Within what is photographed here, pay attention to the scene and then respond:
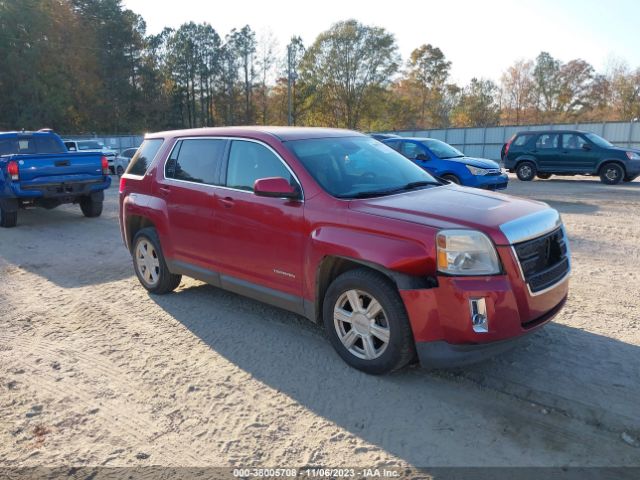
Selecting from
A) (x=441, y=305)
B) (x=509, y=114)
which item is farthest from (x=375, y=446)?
(x=509, y=114)

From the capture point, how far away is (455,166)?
12555mm

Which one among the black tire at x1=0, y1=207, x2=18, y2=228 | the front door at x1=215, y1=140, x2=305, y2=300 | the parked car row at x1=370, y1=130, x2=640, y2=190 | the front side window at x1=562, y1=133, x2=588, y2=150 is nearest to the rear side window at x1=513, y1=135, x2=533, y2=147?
the parked car row at x1=370, y1=130, x2=640, y2=190

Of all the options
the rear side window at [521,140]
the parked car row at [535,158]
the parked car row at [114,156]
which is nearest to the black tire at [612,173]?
the parked car row at [535,158]

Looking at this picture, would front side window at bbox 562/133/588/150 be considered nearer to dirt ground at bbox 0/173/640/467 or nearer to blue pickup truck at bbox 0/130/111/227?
dirt ground at bbox 0/173/640/467

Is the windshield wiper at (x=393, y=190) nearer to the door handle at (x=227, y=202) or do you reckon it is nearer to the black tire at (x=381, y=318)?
the black tire at (x=381, y=318)

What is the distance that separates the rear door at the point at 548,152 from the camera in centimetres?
1741

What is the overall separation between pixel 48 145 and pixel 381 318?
1099 cm

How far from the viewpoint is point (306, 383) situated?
375 cm

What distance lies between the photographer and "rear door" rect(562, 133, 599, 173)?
661 inches

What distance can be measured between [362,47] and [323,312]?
56095 mm

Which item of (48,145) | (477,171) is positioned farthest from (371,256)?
(48,145)

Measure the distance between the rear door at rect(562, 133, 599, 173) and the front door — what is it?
50.5 feet

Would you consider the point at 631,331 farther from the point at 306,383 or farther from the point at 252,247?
the point at 252,247

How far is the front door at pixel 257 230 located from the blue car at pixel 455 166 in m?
7.84
